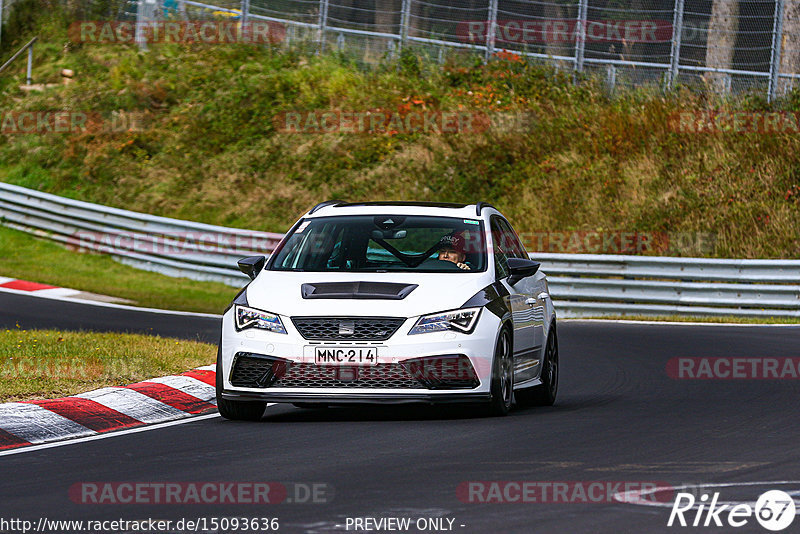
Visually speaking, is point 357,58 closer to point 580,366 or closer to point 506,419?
point 580,366

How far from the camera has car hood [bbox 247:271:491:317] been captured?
956 cm

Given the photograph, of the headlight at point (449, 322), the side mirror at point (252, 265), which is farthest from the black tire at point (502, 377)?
the side mirror at point (252, 265)

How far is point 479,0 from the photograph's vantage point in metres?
32.4

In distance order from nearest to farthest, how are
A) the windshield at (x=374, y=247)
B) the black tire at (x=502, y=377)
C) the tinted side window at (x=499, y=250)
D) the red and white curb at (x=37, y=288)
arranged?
the black tire at (x=502, y=377), the windshield at (x=374, y=247), the tinted side window at (x=499, y=250), the red and white curb at (x=37, y=288)

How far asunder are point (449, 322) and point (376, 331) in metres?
0.52

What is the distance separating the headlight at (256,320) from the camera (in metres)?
9.66

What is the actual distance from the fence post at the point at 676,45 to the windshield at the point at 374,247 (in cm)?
2095

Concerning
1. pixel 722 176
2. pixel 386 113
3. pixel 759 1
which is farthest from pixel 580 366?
pixel 386 113

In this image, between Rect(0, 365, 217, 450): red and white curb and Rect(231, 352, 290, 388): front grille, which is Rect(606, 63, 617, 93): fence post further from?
Rect(231, 352, 290, 388): front grille

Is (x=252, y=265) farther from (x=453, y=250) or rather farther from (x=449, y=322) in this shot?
(x=449, y=322)

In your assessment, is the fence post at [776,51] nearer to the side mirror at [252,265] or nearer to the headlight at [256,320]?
the side mirror at [252,265]

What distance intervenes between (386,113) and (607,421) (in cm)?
2425

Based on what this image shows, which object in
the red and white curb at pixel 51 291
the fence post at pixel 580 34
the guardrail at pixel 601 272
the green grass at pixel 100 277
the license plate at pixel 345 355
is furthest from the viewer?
the fence post at pixel 580 34

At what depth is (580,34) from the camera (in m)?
31.9
